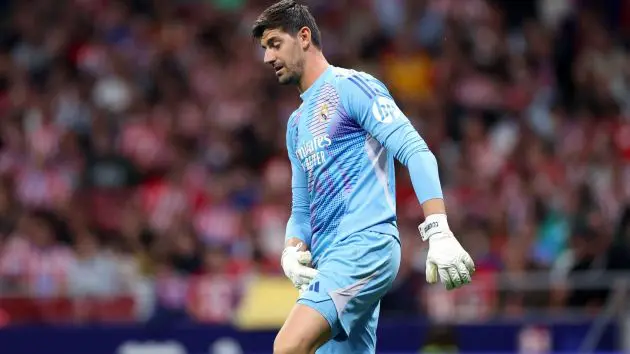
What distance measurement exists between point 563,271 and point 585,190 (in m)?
1.27

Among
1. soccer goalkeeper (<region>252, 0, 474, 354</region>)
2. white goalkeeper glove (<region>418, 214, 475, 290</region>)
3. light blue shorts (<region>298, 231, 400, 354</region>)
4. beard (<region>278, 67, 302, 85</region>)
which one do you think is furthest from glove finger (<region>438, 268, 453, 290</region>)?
beard (<region>278, 67, 302, 85</region>)

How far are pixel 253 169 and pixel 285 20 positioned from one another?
8.44m

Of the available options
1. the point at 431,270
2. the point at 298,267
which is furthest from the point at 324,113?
the point at 431,270

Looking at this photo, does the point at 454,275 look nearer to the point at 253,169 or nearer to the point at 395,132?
the point at 395,132

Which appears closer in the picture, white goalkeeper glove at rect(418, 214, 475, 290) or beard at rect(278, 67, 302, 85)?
white goalkeeper glove at rect(418, 214, 475, 290)

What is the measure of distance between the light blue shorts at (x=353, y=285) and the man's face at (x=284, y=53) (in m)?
0.83

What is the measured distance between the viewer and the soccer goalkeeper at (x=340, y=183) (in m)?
5.96

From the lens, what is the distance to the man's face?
6.35 m

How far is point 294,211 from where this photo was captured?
671 centimetres

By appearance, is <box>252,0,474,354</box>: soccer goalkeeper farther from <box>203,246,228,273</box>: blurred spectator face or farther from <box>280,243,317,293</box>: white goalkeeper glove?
<box>203,246,228,273</box>: blurred spectator face

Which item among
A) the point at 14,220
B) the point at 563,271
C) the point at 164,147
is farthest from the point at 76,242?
the point at 563,271

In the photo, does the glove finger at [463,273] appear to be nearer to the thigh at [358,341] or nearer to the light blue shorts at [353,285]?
the light blue shorts at [353,285]

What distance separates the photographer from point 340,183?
6.27 m

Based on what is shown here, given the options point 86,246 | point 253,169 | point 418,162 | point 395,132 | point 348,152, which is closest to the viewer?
point 418,162
